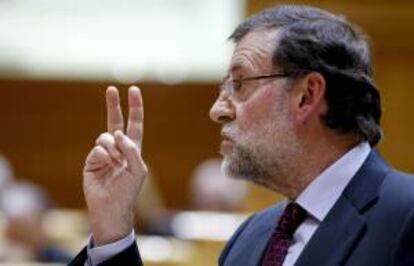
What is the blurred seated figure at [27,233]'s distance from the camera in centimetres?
503

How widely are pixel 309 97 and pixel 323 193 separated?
21 cm

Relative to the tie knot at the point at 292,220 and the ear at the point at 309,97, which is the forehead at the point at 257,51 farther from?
the tie knot at the point at 292,220

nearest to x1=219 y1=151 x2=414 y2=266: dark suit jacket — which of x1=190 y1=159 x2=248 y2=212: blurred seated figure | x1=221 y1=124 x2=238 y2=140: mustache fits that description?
x1=221 y1=124 x2=238 y2=140: mustache

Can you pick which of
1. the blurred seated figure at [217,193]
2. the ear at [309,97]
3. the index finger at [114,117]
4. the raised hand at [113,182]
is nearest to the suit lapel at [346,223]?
the ear at [309,97]

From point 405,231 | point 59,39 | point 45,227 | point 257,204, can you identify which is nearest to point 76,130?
point 59,39

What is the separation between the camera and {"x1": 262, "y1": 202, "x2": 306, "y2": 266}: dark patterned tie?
7.27ft

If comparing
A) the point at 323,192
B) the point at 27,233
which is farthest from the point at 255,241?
the point at 27,233

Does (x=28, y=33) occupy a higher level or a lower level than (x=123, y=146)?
lower

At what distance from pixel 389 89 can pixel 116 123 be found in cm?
317

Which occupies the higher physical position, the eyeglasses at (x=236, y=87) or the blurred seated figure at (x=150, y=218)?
the eyeglasses at (x=236, y=87)

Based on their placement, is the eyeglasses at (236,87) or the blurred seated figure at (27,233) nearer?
the eyeglasses at (236,87)

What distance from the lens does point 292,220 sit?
2244mm

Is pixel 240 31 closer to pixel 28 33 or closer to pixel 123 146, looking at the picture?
pixel 123 146

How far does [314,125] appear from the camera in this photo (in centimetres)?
228
